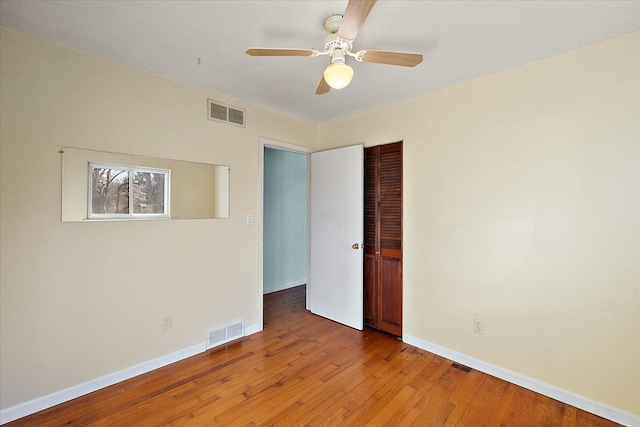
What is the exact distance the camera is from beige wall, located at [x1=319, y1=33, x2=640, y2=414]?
183cm

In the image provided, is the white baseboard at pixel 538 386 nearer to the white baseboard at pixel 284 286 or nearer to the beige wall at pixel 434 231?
the beige wall at pixel 434 231

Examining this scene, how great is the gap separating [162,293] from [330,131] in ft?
8.51

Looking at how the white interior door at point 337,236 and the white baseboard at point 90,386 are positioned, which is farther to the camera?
the white interior door at point 337,236

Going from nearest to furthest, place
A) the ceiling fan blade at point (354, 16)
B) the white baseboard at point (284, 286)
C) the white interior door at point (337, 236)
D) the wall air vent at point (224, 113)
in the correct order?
1. the ceiling fan blade at point (354, 16)
2. the wall air vent at point (224, 113)
3. the white interior door at point (337, 236)
4. the white baseboard at point (284, 286)

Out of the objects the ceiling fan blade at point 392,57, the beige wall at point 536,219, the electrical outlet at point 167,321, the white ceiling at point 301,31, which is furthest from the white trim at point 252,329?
the ceiling fan blade at point 392,57

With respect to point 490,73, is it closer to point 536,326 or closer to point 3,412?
point 536,326

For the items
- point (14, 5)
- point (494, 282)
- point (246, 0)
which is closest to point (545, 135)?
point (494, 282)

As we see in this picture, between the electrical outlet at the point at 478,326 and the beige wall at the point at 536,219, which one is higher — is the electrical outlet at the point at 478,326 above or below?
below

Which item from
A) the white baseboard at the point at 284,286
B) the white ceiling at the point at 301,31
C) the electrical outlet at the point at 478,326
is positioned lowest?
the white baseboard at the point at 284,286

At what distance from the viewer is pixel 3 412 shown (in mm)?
1762

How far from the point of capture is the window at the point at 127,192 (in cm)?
213

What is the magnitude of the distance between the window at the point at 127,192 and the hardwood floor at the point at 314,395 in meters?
1.33

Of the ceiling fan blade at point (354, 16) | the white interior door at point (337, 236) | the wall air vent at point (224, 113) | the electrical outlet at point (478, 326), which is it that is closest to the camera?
the ceiling fan blade at point (354, 16)

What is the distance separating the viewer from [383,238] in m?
3.12
